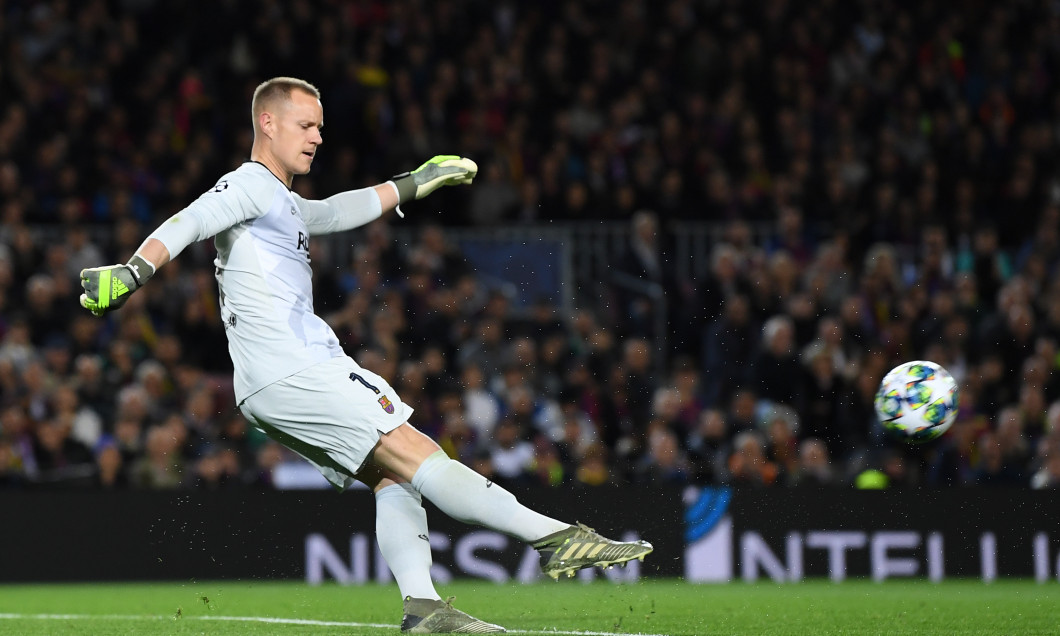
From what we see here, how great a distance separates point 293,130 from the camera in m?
6.08

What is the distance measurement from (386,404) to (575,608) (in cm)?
283

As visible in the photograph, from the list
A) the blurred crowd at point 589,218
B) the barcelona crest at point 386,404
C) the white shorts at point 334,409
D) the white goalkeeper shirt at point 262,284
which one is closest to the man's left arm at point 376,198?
the white goalkeeper shirt at point 262,284

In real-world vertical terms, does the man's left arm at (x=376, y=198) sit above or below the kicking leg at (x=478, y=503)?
above

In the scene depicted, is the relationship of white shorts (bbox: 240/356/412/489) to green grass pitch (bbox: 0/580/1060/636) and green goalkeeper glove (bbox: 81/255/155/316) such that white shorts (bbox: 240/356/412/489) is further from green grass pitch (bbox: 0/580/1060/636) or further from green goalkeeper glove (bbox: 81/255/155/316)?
green grass pitch (bbox: 0/580/1060/636)

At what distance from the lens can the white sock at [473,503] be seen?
5.78 m

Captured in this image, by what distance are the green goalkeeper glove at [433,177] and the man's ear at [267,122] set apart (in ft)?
2.37

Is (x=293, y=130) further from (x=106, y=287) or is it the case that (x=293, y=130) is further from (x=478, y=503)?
(x=478, y=503)

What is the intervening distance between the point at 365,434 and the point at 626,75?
34.6ft

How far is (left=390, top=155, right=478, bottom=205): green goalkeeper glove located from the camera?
665cm

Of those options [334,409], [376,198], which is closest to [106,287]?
[334,409]

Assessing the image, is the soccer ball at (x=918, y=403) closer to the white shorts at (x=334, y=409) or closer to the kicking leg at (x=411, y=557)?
the kicking leg at (x=411, y=557)

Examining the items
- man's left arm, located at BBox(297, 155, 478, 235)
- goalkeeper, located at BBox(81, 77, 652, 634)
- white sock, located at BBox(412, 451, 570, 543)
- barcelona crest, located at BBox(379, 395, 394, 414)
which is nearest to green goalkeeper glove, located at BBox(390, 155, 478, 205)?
man's left arm, located at BBox(297, 155, 478, 235)

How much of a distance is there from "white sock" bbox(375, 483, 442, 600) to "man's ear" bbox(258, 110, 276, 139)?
151 centimetres

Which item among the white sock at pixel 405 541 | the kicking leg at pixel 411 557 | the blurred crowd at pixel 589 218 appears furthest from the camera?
the blurred crowd at pixel 589 218
